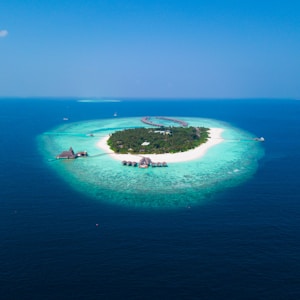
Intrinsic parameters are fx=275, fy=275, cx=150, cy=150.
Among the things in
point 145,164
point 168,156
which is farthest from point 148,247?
point 168,156

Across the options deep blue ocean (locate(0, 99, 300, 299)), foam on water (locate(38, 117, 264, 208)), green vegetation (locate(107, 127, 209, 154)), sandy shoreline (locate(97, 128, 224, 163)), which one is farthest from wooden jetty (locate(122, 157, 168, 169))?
deep blue ocean (locate(0, 99, 300, 299))

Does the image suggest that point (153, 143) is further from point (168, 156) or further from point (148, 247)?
point (148, 247)

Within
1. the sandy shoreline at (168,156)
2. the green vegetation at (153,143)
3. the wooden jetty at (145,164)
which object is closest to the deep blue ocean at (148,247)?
the wooden jetty at (145,164)

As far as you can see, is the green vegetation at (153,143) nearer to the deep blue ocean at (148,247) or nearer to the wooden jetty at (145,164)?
the wooden jetty at (145,164)

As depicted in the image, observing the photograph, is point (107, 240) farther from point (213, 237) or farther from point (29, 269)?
point (213, 237)

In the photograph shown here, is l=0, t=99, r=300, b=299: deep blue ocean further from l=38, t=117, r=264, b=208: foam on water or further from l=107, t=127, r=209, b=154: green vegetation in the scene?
l=107, t=127, r=209, b=154: green vegetation

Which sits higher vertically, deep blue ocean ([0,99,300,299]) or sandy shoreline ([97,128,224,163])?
sandy shoreline ([97,128,224,163])
